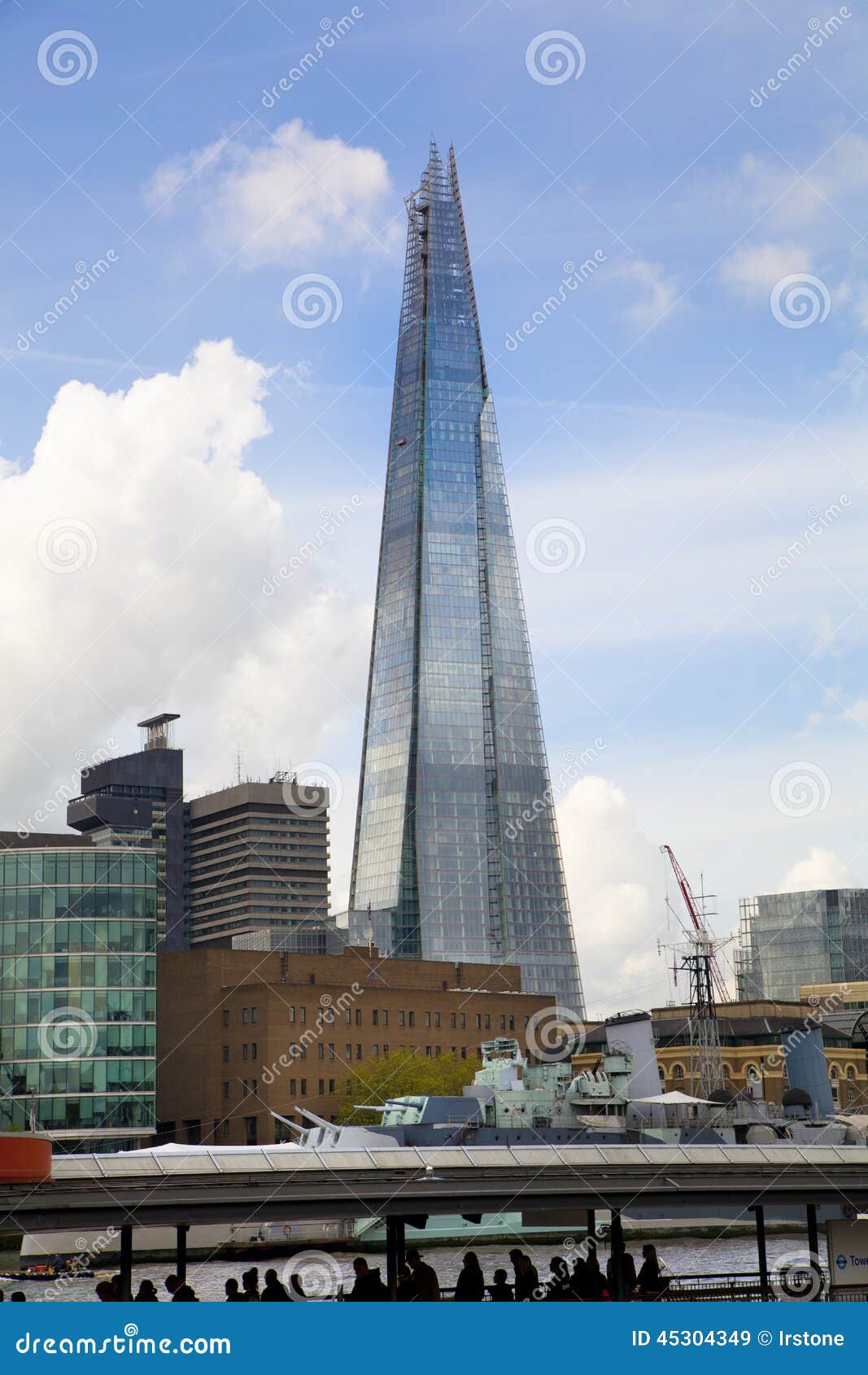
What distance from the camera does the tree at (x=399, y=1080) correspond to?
130125 millimetres

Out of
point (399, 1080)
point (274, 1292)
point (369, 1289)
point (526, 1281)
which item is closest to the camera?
point (369, 1289)

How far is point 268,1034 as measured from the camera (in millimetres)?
135500

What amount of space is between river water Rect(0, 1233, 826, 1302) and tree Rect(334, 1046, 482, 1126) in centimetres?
2321

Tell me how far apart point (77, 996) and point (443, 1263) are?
93.5ft

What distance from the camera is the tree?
427ft

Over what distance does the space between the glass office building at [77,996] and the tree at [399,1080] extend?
23907 millimetres

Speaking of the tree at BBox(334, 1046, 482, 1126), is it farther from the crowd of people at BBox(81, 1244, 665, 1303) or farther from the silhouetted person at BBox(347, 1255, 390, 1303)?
the silhouetted person at BBox(347, 1255, 390, 1303)

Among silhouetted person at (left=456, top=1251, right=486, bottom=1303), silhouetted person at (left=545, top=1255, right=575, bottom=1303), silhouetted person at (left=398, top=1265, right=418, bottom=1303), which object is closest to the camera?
silhouetted person at (left=398, top=1265, right=418, bottom=1303)

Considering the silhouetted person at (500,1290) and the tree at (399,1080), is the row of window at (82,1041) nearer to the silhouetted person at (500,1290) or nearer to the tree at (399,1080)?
the tree at (399,1080)

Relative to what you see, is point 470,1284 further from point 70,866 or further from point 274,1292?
point 70,866

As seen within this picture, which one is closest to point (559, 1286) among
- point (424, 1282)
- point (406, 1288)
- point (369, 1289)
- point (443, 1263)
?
point (406, 1288)

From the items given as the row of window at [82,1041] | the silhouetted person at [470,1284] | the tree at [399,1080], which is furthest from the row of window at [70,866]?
the silhouetted person at [470,1284]

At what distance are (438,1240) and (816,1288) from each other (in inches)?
2650

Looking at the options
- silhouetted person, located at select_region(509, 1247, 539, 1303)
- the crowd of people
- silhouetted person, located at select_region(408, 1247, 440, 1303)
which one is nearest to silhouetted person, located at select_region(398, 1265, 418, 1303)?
the crowd of people
